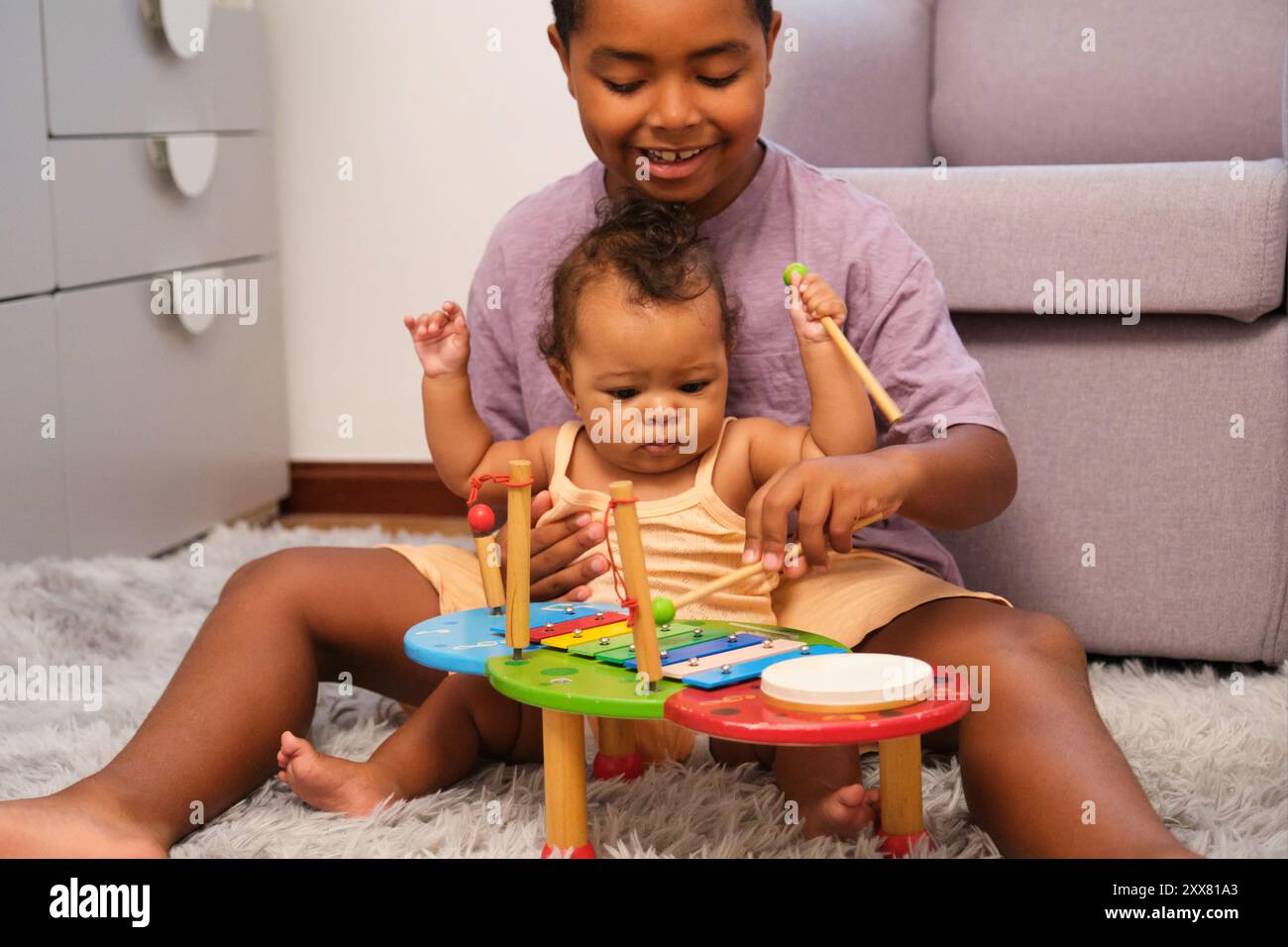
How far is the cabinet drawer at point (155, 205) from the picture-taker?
153 cm

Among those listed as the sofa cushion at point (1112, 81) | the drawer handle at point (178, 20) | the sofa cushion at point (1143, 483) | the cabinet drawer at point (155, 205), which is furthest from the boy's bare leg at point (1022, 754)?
the drawer handle at point (178, 20)

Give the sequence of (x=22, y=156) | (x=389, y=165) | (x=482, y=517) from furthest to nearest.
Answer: (x=389, y=165) < (x=22, y=156) < (x=482, y=517)

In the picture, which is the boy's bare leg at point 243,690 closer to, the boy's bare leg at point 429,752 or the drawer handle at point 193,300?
the boy's bare leg at point 429,752

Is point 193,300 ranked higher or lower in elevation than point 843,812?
higher

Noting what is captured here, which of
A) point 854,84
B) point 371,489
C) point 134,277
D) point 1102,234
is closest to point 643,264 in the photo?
point 1102,234

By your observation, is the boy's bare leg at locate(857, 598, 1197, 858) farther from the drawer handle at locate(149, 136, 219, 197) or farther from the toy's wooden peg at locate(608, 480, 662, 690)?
the drawer handle at locate(149, 136, 219, 197)

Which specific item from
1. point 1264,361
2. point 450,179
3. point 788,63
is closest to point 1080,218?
point 1264,361

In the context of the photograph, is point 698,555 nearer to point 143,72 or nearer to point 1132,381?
point 1132,381

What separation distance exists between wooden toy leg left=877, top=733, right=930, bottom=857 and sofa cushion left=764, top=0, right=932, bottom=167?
27.5 inches

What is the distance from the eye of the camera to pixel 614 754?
0.93 metres

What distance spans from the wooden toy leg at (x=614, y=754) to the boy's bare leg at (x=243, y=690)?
13 cm

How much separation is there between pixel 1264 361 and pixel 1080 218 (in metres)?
0.18

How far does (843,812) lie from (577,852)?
15cm

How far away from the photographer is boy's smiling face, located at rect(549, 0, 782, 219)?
925 millimetres
